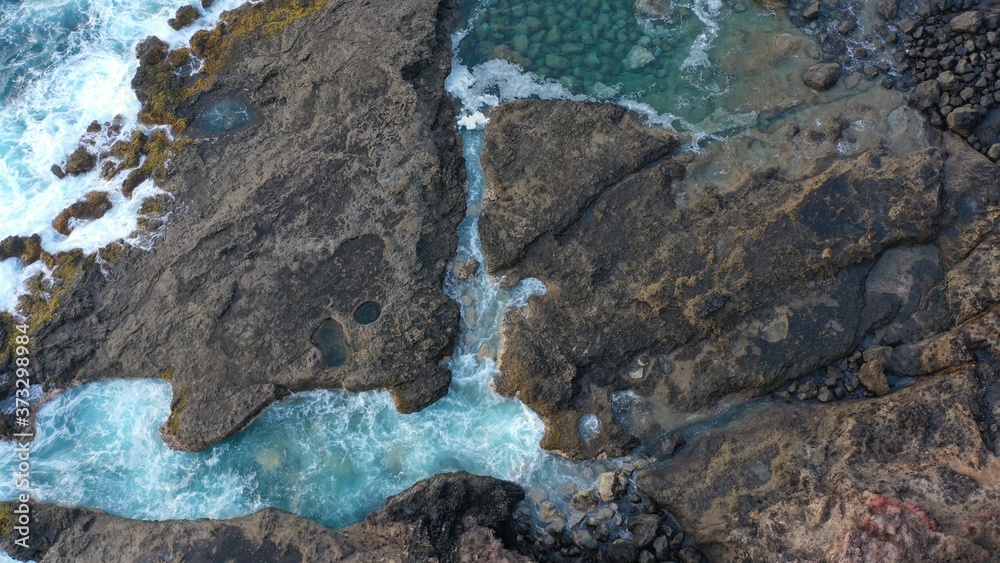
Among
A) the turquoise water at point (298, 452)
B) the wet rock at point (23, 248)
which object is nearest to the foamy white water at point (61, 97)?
the wet rock at point (23, 248)

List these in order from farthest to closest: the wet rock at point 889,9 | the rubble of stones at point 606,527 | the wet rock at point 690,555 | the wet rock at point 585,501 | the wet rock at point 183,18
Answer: the wet rock at point 183,18 → the wet rock at point 889,9 → the wet rock at point 585,501 → the rubble of stones at point 606,527 → the wet rock at point 690,555

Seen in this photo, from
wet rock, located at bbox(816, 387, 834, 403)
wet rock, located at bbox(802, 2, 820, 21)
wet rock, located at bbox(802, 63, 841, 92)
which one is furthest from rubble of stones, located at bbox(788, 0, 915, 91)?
wet rock, located at bbox(816, 387, 834, 403)

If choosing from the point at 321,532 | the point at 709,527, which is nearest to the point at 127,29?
the point at 321,532

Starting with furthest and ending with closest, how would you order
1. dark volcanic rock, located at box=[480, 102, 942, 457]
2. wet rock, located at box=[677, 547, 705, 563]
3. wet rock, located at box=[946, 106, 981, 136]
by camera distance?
wet rock, located at box=[946, 106, 981, 136] < dark volcanic rock, located at box=[480, 102, 942, 457] < wet rock, located at box=[677, 547, 705, 563]

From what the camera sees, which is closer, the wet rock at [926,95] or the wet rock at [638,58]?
the wet rock at [926,95]

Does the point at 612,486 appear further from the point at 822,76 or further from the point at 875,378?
the point at 822,76

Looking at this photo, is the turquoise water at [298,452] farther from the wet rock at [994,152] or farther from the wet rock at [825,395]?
the wet rock at [994,152]

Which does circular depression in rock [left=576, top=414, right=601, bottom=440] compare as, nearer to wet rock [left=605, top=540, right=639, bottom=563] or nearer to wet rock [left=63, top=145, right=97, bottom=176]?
wet rock [left=605, top=540, right=639, bottom=563]
